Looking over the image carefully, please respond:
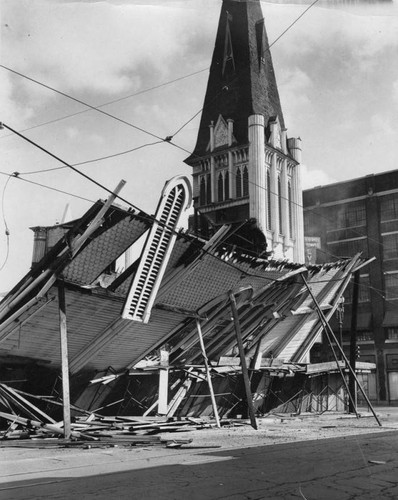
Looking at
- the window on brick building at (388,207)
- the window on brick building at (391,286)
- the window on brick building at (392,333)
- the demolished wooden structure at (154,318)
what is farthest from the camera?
the window on brick building at (388,207)

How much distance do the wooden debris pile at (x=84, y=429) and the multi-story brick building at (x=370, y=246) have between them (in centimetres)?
3929

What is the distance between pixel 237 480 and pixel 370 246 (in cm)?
5564

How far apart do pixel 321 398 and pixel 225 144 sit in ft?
132

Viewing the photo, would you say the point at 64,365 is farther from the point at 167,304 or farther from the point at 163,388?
the point at 163,388

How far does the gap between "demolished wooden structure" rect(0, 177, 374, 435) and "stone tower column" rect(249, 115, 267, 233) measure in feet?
101

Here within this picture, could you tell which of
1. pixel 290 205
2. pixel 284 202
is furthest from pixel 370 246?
pixel 284 202

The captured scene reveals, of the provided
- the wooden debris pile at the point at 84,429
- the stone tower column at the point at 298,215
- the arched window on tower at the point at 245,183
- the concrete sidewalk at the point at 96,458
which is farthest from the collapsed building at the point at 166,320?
the stone tower column at the point at 298,215

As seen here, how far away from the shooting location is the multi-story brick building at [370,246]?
55438 millimetres

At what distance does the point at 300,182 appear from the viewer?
67250 mm

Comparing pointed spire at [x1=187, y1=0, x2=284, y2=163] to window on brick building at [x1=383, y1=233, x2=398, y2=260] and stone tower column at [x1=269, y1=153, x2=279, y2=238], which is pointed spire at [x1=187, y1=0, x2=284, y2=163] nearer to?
stone tower column at [x1=269, y1=153, x2=279, y2=238]

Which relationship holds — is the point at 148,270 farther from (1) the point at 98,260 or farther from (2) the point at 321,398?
(2) the point at 321,398

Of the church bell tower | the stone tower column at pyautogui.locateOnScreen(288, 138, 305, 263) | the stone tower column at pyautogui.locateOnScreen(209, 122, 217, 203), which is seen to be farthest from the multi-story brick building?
the stone tower column at pyautogui.locateOnScreen(209, 122, 217, 203)

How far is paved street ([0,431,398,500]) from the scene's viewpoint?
6531 millimetres

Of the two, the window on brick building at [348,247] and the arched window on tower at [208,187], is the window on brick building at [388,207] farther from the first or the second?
the arched window on tower at [208,187]
